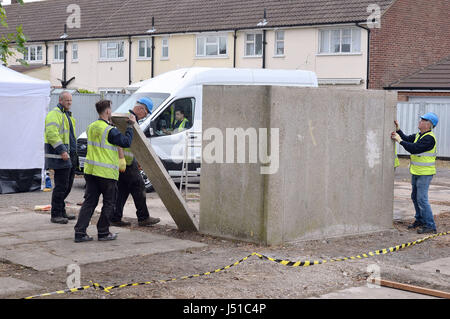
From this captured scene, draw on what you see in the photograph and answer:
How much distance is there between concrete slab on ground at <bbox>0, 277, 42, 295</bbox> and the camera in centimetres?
691

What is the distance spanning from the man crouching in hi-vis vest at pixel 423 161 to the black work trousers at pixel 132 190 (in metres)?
3.85

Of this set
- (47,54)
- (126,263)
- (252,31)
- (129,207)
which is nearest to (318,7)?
(252,31)

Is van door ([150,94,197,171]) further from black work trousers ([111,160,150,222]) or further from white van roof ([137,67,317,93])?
black work trousers ([111,160,150,222])

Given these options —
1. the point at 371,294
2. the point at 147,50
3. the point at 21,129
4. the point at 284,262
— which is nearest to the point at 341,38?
the point at 147,50

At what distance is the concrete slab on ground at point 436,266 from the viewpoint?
826 centimetres

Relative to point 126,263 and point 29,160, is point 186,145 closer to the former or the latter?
point 29,160

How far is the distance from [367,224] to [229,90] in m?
2.95

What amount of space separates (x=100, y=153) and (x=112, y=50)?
33.0 meters

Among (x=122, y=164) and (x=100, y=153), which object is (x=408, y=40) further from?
(x=100, y=153)

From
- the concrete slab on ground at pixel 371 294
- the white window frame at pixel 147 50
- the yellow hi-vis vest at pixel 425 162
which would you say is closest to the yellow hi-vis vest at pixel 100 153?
the concrete slab on ground at pixel 371 294

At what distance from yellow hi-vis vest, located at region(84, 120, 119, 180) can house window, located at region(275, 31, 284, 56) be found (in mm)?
25534

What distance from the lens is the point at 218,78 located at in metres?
16.1

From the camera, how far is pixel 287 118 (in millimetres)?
A: 9352

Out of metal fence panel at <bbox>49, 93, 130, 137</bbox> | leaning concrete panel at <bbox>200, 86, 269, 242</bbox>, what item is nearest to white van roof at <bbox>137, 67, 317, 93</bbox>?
leaning concrete panel at <bbox>200, 86, 269, 242</bbox>
